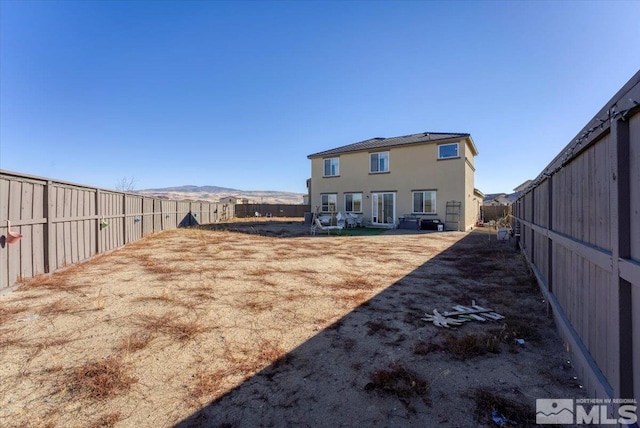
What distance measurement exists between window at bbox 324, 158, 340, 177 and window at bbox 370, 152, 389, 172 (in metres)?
2.79

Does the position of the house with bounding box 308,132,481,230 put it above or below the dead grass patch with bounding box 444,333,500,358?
above

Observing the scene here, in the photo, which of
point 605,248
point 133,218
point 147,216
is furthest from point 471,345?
point 147,216

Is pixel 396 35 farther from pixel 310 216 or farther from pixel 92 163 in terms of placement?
pixel 92 163

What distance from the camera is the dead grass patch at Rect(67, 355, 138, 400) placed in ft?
7.61

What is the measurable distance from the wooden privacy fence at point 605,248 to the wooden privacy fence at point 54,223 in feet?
24.9

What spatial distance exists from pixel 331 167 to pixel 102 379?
805 inches

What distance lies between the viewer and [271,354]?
296cm

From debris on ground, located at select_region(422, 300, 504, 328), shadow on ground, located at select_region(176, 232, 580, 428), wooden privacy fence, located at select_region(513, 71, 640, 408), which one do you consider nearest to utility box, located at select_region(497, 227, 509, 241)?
shadow on ground, located at select_region(176, 232, 580, 428)

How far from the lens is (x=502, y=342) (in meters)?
3.21

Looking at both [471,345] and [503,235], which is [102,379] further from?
[503,235]

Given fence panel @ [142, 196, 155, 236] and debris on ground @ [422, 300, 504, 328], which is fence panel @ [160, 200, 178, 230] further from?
debris on ground @ [422, 300, 504, 328]

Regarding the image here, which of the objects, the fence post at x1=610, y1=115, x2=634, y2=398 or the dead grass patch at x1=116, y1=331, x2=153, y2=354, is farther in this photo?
the dead grass patch at x1=116, y1=331, x2=153, y2=354

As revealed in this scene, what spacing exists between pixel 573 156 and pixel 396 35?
9437 millimetres

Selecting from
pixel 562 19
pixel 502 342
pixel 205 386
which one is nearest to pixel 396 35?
pixel 562 19
